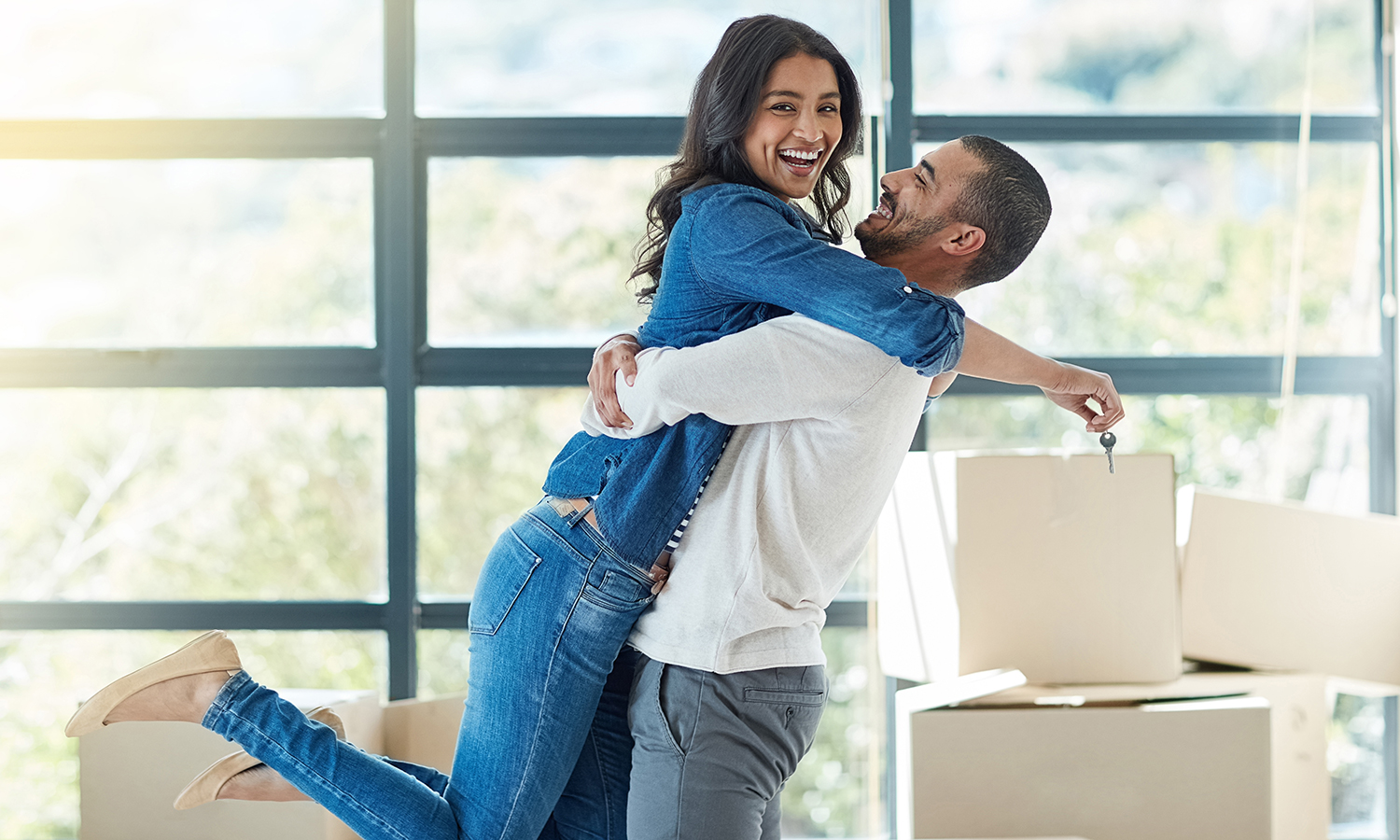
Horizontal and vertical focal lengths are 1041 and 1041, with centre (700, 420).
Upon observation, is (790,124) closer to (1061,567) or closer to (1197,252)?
(1061,567)

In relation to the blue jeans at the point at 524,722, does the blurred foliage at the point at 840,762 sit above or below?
below

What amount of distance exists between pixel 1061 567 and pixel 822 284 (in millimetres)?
1001

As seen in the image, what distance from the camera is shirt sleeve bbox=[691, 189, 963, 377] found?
1.04 meters

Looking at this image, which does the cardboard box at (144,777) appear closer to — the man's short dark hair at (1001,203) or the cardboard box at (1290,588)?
the man's short dark hair at (1001,203)

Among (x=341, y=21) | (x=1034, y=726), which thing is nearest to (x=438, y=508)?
(x=341, y=21)

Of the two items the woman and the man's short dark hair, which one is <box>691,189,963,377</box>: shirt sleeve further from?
the man's short dark hair

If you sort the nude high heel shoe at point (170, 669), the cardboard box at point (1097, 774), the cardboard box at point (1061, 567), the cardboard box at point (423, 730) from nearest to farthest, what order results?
the nude high heel shoe at point (170, 669), the cardboard box at point (1097, 774), the cardboard box at point (1061, 567), the cardboard box at point (423, 730)

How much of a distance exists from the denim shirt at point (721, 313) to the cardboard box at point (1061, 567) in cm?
80

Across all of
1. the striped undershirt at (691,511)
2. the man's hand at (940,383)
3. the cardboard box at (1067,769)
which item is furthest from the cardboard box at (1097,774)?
the striped undershirt at (691,511)

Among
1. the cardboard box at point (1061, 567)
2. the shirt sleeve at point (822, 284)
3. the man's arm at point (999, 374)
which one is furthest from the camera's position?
the cardboard box at point (1061, 567)

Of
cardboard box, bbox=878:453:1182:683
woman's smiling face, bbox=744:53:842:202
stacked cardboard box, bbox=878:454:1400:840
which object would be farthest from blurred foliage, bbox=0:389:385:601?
woman's smiling face, bbox=744:53:842:202

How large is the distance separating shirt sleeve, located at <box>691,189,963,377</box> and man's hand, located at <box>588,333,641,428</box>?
0.14 metres

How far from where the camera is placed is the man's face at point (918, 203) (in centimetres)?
123

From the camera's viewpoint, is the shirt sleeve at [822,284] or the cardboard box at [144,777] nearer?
the shirt sleeve at [822,284]
